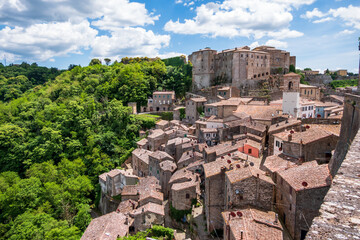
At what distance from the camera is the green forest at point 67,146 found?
29500 mm

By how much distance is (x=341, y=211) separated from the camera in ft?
13.2

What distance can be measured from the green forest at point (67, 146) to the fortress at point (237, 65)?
5295mm

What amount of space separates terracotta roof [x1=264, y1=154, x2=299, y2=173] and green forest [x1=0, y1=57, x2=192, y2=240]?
19.7 m

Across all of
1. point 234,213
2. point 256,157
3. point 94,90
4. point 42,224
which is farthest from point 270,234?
point 94,90

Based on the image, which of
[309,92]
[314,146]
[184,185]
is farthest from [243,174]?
[309,92]

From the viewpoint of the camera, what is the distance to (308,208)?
1364 centimetres

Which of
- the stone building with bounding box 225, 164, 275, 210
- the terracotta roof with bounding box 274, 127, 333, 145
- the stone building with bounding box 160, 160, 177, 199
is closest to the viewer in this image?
the stone building with bounding box 225, 164, 275, 210

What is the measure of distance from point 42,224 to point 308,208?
26.2 metres

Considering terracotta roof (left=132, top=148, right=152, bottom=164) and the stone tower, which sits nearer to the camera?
terracotta roof (left=132, top=148, right=152, bottom=164)

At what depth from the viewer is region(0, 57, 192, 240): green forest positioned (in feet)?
96.8

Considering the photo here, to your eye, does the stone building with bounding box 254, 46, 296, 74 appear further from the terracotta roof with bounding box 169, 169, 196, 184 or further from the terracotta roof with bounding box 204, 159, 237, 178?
the terracotta roof with bounding box 204, 159, 237, 178

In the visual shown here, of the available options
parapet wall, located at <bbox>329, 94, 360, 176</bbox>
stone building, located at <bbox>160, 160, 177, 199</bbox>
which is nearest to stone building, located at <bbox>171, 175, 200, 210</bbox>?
stone building, located at <bbox>160, 160, 177, 199</bbox>

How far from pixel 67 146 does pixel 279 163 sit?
35.3 metres

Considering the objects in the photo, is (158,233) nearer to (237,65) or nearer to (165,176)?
(165,176)
